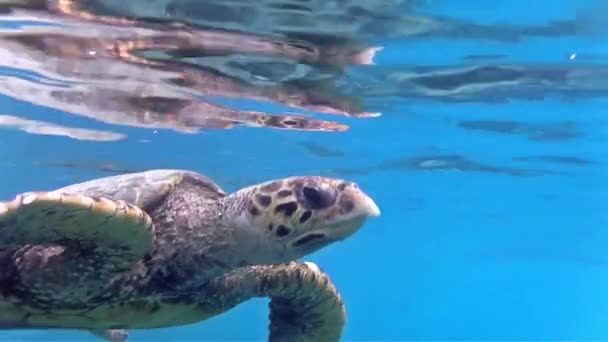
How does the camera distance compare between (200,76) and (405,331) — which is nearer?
(200,76)

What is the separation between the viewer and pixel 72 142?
43.7 ft

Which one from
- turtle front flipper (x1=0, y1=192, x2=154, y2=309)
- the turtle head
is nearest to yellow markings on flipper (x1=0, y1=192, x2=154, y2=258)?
turtle front flipper (x1=0, y1=192, x2=154, y2=309)

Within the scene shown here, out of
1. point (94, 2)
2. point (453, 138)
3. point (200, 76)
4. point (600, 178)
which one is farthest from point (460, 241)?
point (94, 2)

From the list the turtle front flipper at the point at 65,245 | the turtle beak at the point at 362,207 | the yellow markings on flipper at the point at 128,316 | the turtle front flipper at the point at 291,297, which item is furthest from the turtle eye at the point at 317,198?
the yellow markings on flipper at the point at 128,316

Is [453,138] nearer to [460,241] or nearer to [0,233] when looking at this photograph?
[0,233]

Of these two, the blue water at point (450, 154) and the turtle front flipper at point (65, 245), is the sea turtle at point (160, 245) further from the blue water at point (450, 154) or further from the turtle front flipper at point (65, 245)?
the blue water at point (450, 154)

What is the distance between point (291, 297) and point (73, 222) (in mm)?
2082

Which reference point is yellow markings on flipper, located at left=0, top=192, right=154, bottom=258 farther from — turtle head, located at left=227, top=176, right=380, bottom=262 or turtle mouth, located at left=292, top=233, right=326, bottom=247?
turtle mouth, located at left=292, top=233, right=326, bottom=247

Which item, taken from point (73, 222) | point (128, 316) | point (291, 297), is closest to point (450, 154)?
point (291, 297)

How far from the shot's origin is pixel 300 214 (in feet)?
12.6

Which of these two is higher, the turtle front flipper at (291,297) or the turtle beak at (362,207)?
the turtle beak at (362,207)

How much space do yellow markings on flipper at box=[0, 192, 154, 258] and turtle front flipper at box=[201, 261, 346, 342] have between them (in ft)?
2.96

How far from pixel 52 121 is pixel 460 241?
21318mm

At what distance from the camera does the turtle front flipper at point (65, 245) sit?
144 inches
